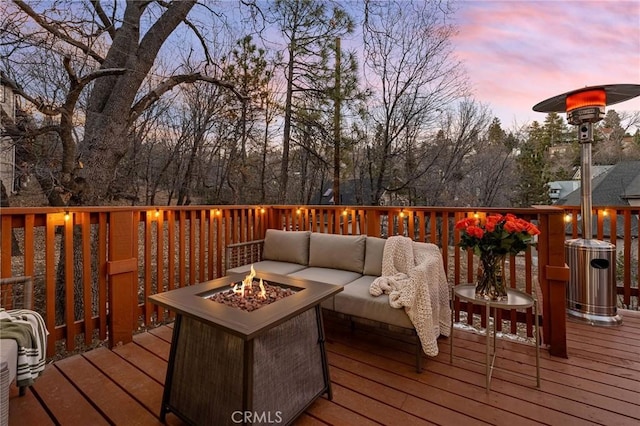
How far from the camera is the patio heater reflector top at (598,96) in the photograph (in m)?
2.70

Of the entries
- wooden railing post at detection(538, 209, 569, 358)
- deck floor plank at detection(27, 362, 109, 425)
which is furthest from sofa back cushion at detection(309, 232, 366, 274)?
deck floor plank at detection(27, 362, 109, 425)

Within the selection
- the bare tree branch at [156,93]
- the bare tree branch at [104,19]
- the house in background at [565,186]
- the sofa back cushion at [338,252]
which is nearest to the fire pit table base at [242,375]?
the sofa back cushion at [338,252]

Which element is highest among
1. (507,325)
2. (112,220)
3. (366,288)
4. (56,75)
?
(56,75)

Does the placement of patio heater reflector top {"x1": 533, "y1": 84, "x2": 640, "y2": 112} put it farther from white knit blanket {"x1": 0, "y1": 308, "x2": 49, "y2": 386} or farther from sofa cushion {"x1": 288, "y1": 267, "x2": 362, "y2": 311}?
white knit blanket {"x1": 0, "y1": 308, "x2": 49, "y2": 386}

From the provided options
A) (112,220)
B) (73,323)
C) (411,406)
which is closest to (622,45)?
(411,406)

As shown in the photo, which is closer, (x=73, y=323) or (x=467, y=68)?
(x=73, y=323)

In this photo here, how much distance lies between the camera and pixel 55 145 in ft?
14.8

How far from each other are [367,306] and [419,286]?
453 millimetres

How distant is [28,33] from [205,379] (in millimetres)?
4213

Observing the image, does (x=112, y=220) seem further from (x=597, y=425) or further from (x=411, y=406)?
(x=597, y=425)

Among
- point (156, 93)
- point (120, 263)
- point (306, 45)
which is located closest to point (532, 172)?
point (306, 45)

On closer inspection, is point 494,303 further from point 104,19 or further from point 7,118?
point 104,19

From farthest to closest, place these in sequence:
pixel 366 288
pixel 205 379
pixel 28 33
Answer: pixel 28 33 → pixel 366 288 → pixel 205 379

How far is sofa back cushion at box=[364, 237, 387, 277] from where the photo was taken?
2.90 metres
